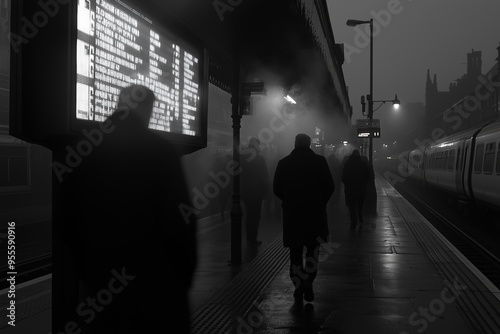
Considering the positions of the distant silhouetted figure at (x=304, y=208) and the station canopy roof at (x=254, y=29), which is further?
the station canopy roof at (x=254, y=29)

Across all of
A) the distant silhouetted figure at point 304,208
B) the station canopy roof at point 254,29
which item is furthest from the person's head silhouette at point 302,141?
the station canopy roof at point 254,29

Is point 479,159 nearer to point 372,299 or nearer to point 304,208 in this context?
point 372,299

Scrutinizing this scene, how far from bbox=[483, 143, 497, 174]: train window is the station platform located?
448 cm

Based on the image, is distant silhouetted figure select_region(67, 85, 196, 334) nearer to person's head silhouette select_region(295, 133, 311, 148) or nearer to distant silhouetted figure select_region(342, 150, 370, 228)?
person's head silhouette select_region(295, 133, 311, 148)

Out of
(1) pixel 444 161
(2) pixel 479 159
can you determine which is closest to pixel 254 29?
(2) pixel 479 159

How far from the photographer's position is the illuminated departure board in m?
3.06

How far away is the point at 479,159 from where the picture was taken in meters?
16.2

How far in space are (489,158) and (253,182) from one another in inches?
300

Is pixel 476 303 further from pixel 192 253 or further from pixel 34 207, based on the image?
pixel 34 207

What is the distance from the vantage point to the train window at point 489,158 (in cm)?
1431

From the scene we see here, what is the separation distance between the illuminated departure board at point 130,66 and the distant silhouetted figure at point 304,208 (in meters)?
1.63

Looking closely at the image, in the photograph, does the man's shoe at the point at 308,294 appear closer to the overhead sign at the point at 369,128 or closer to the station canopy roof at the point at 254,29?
the station canopy roof at the point at 254,29

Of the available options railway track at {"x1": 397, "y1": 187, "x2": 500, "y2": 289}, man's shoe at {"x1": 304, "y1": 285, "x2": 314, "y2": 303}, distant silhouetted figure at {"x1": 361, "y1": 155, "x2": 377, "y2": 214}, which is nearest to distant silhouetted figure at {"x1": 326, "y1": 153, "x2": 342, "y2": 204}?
distant silhouetted figure at {"x1": 361, "y1": 155, "x2": 377, "y2": 214}

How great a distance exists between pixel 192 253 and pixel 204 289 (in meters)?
4.19
